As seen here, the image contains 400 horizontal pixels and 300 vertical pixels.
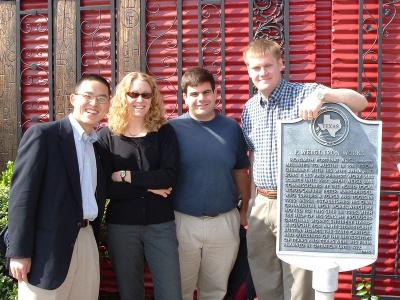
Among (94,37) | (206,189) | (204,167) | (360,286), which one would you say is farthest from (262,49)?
(360,286)

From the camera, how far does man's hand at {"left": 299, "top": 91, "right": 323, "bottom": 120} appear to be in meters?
3.39

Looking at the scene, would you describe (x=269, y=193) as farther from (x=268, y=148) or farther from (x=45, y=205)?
(x=45, y=205)

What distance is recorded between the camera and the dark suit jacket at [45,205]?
324cm

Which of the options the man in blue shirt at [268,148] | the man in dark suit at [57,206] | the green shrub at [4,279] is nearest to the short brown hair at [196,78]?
the man in blue shirt at [268,148]

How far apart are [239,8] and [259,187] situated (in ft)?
7.72

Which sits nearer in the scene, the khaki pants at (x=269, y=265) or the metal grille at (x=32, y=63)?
the khaki pants at (x=269, y=265)

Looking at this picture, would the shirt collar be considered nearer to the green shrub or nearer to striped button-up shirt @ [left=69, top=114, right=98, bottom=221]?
striped button-up shirt @ [left=69, top=114, right=98, bottom=221]

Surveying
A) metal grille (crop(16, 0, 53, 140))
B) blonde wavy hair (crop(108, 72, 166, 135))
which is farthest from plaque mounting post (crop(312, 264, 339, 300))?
metal grille (crop(16, 0, 53, 140))

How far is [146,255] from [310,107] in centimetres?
172

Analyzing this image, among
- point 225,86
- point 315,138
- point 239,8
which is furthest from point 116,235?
point 239,8

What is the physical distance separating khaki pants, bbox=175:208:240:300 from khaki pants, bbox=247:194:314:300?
0.21 m

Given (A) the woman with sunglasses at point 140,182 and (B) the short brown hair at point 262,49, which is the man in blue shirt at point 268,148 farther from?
(A) the woman with sunglasses at point 140,182

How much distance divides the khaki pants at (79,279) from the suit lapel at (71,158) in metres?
0.32

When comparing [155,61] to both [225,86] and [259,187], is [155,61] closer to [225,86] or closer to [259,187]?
[225,86]
